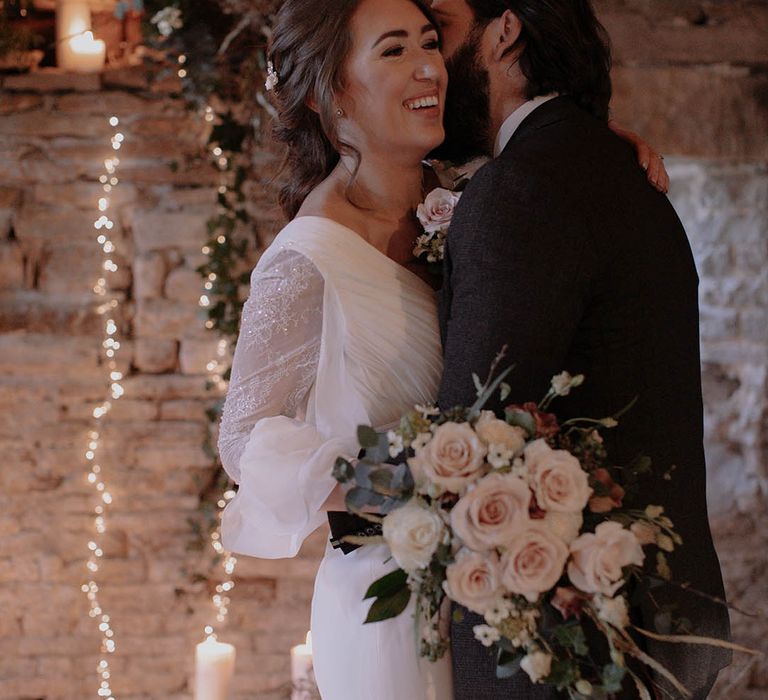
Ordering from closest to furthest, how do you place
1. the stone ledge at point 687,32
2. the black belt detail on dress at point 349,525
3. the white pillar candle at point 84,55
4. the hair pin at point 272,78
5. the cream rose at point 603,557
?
1. the cream rose at point 603,557
2. the black belt detail on dress at point 349,525
3. the hair pin at point 272,78
4. the stone ledge at point 687,32
5. the white pillar candle at point 84,55

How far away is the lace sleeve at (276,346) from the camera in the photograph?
1.83m

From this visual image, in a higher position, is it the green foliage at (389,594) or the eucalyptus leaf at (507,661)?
the green foliage at (389,594)

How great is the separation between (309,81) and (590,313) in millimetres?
811

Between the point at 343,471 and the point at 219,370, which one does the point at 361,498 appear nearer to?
the point at 343,471

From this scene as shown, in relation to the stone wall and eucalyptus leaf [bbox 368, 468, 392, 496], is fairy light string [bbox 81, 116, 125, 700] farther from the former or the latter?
eucalyptus leaf [bbox 368, 468, 392, 496]

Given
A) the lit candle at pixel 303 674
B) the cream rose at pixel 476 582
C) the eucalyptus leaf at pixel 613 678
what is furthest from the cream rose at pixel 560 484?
the lit candle at pixel 303 674

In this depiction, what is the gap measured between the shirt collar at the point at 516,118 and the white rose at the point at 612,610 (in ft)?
2.69

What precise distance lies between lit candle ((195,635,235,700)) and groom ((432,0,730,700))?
5.24 feet

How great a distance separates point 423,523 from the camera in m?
1.30

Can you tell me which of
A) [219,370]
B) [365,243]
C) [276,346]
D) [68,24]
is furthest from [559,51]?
[68,24]

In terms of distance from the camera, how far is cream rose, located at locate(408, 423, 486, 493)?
1.29 metres

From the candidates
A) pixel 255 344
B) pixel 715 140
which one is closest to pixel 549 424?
pixel 255 344

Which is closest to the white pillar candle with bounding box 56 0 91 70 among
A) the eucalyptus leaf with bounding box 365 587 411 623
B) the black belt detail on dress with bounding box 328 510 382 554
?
the black belt detail on dress with bounding box 328 510 382 554

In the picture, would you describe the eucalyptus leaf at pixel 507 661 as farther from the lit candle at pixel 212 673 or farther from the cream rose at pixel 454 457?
the lit candle at pixel 212 673
